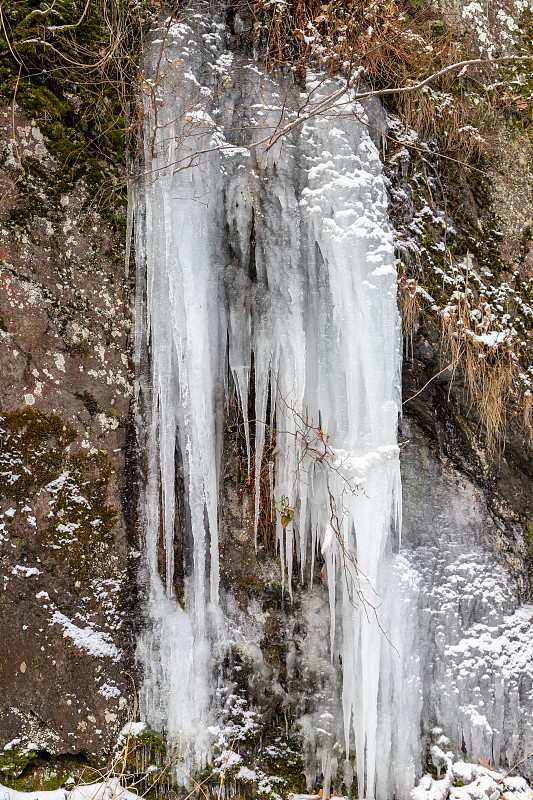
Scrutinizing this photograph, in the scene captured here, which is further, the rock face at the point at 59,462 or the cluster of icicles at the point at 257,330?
the cluster of icicles at the point at 257,330

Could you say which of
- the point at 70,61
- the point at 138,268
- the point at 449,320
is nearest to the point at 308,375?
the point at 449,320

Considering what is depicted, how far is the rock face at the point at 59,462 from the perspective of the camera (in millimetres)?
→ 2670

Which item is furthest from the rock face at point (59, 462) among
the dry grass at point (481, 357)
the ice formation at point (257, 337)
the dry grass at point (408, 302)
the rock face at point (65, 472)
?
the dry grass at point (481, 357)

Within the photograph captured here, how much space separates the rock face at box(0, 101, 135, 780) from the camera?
2.67 meters

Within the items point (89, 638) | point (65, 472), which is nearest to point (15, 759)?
point (89, 638)

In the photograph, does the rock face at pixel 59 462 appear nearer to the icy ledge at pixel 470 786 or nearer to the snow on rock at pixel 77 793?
the snow on rock at pixel 77 793

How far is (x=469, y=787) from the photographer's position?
312 cm

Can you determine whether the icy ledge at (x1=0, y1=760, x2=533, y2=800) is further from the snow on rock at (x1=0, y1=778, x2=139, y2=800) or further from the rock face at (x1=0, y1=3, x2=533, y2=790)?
the snow on rock at (x1=0, y1=778, x2=139, y2=800)

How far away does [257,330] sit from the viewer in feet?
9.54

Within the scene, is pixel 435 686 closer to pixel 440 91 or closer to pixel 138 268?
pixel 138 268

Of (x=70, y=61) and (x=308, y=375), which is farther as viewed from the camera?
(x=308, y=375)

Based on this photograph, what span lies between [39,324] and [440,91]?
2.61 metres

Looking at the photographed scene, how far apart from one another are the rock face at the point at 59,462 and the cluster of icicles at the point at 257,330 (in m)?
0.17

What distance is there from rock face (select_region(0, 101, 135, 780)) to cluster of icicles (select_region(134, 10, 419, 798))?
0.17 m
